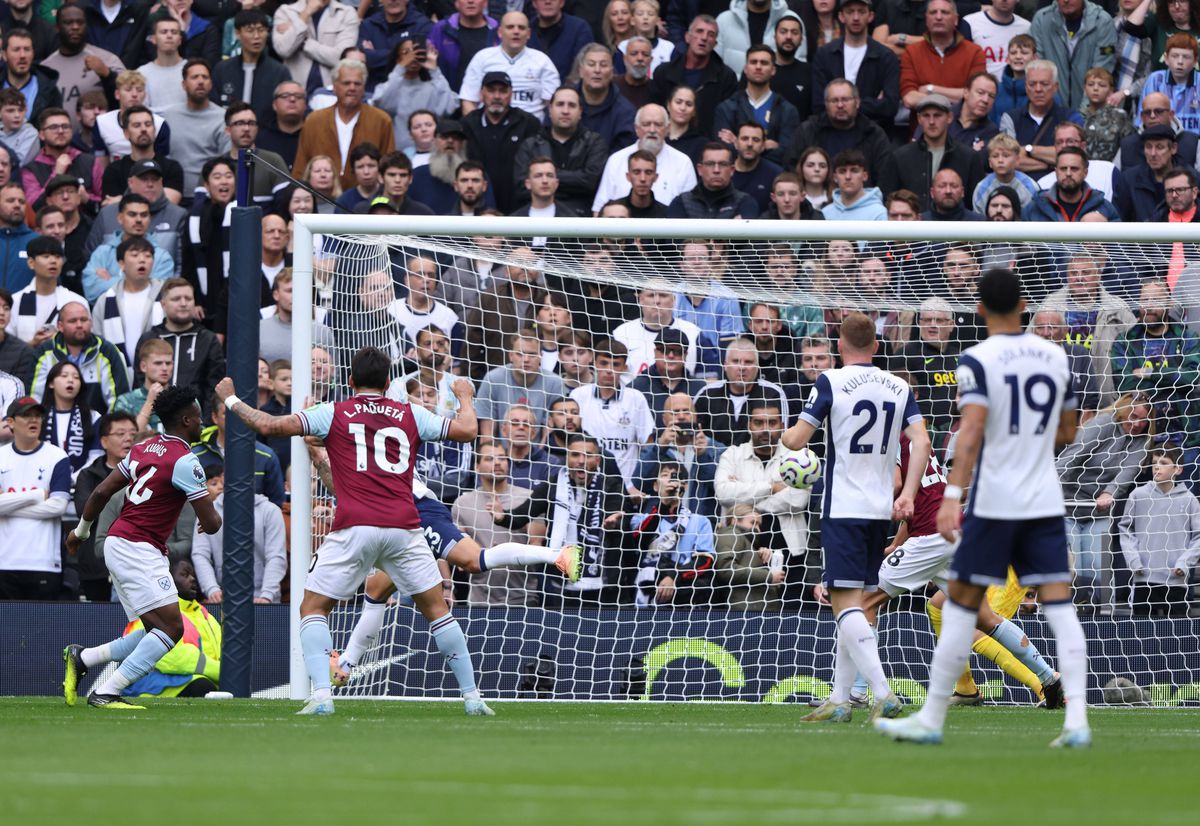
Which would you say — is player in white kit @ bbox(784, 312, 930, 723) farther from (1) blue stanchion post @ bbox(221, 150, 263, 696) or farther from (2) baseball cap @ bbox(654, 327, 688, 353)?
(1) blue stanchion post @ bbox(221, 150, 263, 696)

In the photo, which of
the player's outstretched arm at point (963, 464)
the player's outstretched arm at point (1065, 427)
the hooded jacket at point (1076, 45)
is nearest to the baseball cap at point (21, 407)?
the player's outstretched arm at point (963, 464)

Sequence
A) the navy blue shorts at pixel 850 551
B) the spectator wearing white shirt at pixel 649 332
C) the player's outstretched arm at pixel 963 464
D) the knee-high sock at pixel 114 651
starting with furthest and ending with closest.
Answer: the spectator wearing white shirt at pixel 649 332, the knee-high sock at pixel 114 651, the navy blue shorts at pixel 850 551, the player's outstretched arm at pixel 963 464

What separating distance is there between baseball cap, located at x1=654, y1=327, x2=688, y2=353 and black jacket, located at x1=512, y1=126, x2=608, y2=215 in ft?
9.99

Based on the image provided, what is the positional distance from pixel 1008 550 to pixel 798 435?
6.87ft

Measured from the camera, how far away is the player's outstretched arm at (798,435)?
9.82 m

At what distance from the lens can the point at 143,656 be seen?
12.0 metres

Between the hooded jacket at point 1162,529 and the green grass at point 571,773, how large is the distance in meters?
3.53

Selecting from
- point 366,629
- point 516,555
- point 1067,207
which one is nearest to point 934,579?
point 516,555

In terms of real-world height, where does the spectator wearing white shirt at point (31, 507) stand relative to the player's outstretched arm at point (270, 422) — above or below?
below

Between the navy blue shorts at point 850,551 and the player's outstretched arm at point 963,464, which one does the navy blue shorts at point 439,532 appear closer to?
the navy blue shorts at point 850,551

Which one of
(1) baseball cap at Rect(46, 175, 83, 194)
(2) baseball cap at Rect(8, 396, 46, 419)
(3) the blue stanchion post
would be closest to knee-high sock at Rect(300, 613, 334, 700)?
(3) the blue stanchion post

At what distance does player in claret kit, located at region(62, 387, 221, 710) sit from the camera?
1193 centimetres

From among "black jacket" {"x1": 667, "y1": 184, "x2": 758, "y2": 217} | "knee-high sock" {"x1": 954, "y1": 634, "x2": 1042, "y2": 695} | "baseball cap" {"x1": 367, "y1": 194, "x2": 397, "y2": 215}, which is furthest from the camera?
"black jacket" {"x1": 667, "y1": 184, "x2": 758, "y2": 217}

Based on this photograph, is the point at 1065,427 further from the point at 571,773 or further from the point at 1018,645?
the point at 1018,645
